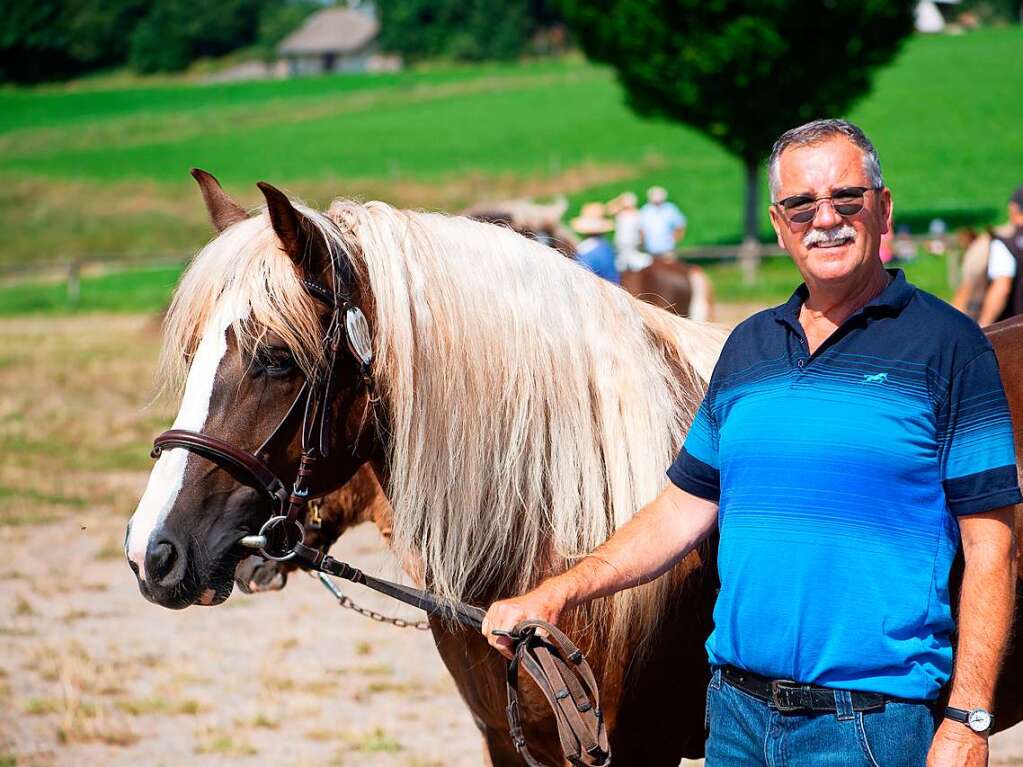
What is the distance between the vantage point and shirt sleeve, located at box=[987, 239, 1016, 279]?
20.3ft

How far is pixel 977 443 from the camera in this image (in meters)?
1.93

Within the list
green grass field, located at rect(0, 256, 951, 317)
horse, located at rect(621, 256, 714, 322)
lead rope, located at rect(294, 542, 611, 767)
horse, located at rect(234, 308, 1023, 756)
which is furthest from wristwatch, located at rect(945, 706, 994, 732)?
green grass field, located at rect(0, 256, 951, 317)

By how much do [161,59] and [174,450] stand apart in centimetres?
8370

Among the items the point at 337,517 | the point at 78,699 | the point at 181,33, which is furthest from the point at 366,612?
the point at 181,33

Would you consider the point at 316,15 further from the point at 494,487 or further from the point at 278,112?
the point at 494,487

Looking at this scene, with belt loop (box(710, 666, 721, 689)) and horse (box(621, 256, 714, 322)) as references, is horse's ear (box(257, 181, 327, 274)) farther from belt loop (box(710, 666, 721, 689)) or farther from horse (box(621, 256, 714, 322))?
horse (box(621, 256, 714, 322))

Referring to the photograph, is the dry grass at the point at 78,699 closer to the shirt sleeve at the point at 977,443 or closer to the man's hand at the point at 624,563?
the man's hand at the point at 624,563

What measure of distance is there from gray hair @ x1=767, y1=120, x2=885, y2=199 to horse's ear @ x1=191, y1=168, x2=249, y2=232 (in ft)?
4.27

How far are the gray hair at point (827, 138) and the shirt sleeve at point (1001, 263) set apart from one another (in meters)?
→ 4.57

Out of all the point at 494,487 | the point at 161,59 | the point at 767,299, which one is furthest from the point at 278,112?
the point at 494,487

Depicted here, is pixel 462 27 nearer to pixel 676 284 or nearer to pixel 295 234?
pixel 676 284

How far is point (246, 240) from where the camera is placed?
2.46 metres

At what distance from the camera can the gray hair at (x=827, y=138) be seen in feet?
6.66

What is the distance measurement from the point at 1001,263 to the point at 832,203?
15.4 feet
